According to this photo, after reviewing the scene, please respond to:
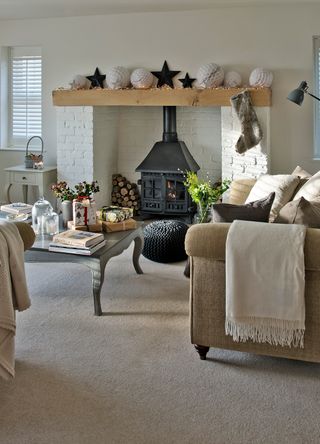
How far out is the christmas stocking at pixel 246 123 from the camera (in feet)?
18.9

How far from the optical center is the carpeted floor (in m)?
2.33

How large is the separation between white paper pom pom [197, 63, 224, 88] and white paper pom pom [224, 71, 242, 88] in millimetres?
67

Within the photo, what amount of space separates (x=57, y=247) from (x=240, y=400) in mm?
1611

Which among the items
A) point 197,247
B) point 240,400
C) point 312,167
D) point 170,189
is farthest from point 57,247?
point 312,167

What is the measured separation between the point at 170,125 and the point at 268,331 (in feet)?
13.3

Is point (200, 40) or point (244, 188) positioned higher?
point (200, 40)

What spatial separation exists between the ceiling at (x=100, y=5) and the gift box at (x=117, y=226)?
277 centimetres

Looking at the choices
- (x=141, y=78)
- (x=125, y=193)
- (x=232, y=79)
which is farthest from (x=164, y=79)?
(x=125, y=193)

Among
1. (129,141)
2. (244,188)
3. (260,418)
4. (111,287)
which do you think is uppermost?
(129,141)

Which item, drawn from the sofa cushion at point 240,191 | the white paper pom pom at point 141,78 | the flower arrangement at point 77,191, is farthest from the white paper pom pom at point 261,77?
the flower arrangement at point 77,191

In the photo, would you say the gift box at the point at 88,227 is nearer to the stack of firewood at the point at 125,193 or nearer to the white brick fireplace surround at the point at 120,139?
the white brick fireplace surround at the point at 120,139

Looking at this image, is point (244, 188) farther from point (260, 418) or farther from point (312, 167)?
point (260, 418)

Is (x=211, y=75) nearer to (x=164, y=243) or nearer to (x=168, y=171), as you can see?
(x=168, y=171)

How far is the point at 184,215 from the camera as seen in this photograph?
6492 mm
